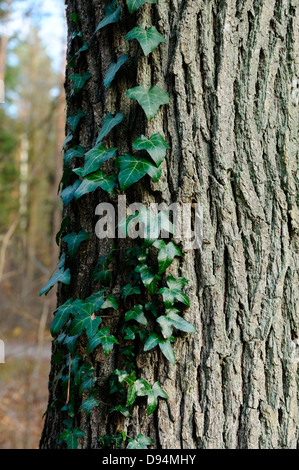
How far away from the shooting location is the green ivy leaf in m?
1.39

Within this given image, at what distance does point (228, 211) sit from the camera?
1442 mm

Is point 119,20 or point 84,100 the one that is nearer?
point 119,20

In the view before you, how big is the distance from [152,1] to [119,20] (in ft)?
0.50

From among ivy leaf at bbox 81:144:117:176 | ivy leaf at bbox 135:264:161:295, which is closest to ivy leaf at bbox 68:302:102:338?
ivy leaf at bbox 135:264:161:295

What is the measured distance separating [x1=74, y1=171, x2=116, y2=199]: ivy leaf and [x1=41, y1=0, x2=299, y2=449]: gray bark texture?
0.09 meters

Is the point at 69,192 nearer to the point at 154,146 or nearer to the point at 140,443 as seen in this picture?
the point at 154,146

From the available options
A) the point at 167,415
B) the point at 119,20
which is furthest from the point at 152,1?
the point at 167,415

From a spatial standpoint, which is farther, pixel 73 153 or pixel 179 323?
pixel 73 153

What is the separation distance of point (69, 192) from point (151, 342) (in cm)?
71

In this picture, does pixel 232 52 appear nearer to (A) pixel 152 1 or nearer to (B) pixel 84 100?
(A) pixel 152 1

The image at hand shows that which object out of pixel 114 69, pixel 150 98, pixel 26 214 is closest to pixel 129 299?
pixel 150 98

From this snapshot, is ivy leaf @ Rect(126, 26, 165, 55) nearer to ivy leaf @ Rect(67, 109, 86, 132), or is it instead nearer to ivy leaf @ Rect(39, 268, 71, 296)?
ivy leaf @ Rect(67, 109, 86, 132)

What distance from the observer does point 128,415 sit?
143cm
